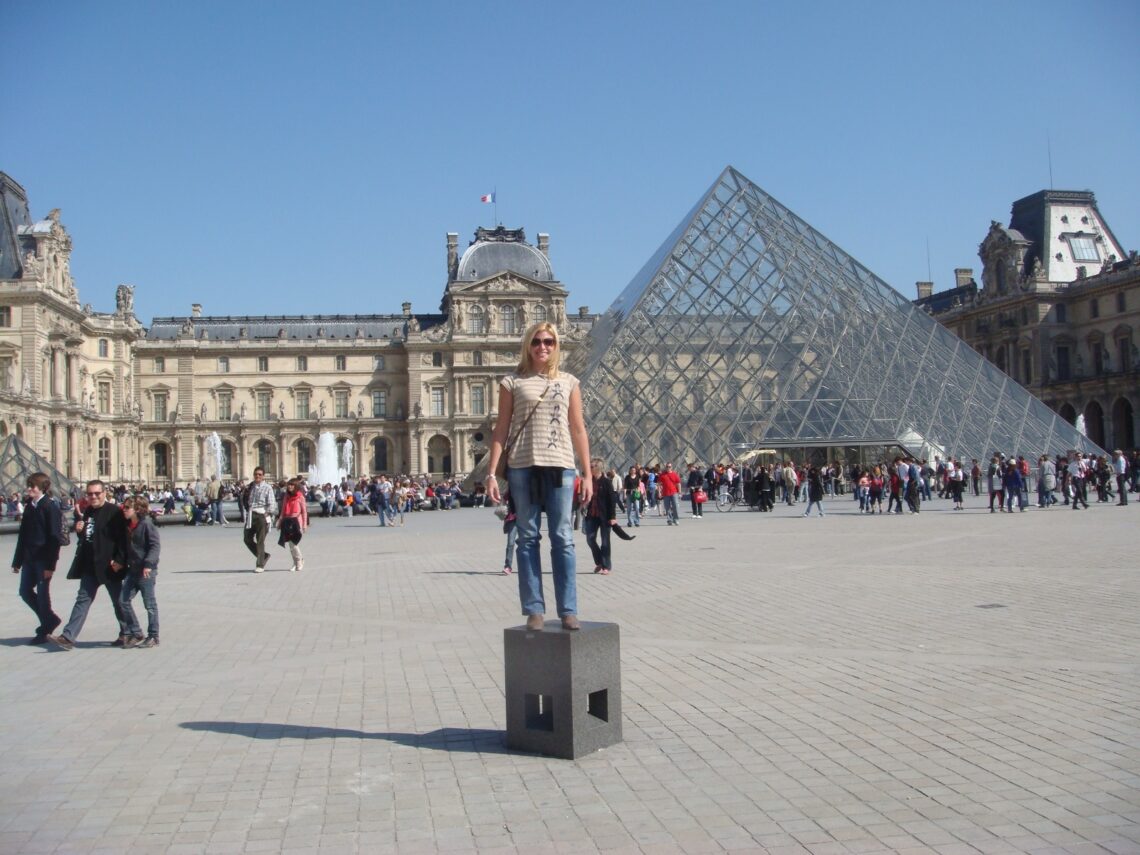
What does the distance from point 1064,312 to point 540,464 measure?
6018 centimetres

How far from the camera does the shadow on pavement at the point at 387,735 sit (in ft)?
15.7

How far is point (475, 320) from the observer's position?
229ft

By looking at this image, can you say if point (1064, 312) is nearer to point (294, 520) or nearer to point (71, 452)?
point (71, 452)

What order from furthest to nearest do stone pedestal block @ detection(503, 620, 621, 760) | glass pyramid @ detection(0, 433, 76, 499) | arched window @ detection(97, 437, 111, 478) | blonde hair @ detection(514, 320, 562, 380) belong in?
arched window @ detection(97, 437, 111, 478) < glass pyramid @ detection(0, 433, 76, 499) < blonde hair @ detection(514, 320, 562, 380) < stone pedestal block @ detection(503, 620, 621, 760)

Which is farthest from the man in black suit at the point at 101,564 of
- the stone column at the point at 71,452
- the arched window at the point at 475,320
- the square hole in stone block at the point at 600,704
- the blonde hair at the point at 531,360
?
the arched window at the point at 475,320

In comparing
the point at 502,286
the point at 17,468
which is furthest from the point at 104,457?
the point at 17,468

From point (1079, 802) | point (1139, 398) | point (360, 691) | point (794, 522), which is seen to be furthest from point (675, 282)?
point (1139, 398)

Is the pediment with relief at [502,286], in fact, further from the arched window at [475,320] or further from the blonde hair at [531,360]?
the blonde hair at [531,360]

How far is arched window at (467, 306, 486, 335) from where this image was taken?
69.6 metres

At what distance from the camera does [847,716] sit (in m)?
5.11

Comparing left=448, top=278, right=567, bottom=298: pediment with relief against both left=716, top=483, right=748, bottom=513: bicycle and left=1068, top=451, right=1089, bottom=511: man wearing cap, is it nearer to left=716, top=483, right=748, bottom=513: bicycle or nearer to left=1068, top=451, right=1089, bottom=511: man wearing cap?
left=716, top=483, right=748, bottom=513: bicycle

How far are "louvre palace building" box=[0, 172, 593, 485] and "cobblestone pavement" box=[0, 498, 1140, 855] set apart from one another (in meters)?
58.2

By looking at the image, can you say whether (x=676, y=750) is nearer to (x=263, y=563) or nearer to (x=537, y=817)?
(x=537, y=817)

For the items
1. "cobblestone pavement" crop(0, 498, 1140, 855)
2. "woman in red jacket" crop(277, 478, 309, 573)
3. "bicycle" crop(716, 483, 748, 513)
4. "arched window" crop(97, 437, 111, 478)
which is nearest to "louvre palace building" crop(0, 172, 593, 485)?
"arched window" crop(97, 437, 111, 478)
